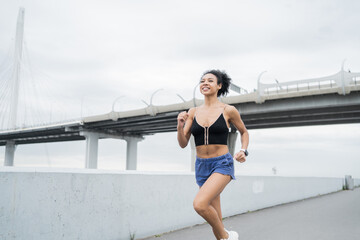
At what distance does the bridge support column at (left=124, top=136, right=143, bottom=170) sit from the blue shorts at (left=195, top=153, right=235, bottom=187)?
183 feet

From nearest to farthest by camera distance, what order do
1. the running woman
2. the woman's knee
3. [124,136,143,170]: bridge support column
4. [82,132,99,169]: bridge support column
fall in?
1. the woman's knee
2. the running woman
3. [82,132,99,169]: bridge support column
4. [124,136,143,170]: bridge support column

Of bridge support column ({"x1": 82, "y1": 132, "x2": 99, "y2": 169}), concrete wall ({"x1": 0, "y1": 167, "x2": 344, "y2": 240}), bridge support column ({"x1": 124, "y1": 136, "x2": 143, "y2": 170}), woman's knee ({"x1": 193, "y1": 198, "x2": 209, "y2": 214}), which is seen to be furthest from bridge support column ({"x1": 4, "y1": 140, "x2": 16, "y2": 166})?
woman's knee ({"x1": 193, "y1": 198, "x2": 209, "y2": 214})

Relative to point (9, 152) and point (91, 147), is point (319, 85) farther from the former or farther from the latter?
point (9, 152)

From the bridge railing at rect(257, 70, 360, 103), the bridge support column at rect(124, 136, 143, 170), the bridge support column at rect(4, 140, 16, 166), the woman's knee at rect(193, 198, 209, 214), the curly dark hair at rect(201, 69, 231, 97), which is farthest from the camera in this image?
the bridge support column at rect(4, 140, 16, 166)

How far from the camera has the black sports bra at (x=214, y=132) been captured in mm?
3654

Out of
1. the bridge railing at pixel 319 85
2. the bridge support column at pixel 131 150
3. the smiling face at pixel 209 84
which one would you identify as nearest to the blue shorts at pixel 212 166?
the smiling face at pixel 209 84

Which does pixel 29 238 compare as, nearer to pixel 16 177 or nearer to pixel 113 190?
pixel 16 177

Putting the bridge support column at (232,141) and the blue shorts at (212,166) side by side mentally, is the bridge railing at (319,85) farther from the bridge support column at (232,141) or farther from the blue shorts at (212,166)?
the blue shorts at (212,166)

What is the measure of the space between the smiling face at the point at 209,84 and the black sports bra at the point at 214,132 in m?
0.30

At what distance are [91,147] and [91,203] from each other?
49983mm

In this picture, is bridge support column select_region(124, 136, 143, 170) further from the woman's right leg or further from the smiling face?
the woman's right leg

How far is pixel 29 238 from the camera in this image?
3.98 meters

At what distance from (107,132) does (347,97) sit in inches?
1419

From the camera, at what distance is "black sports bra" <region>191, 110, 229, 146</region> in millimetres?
3654
